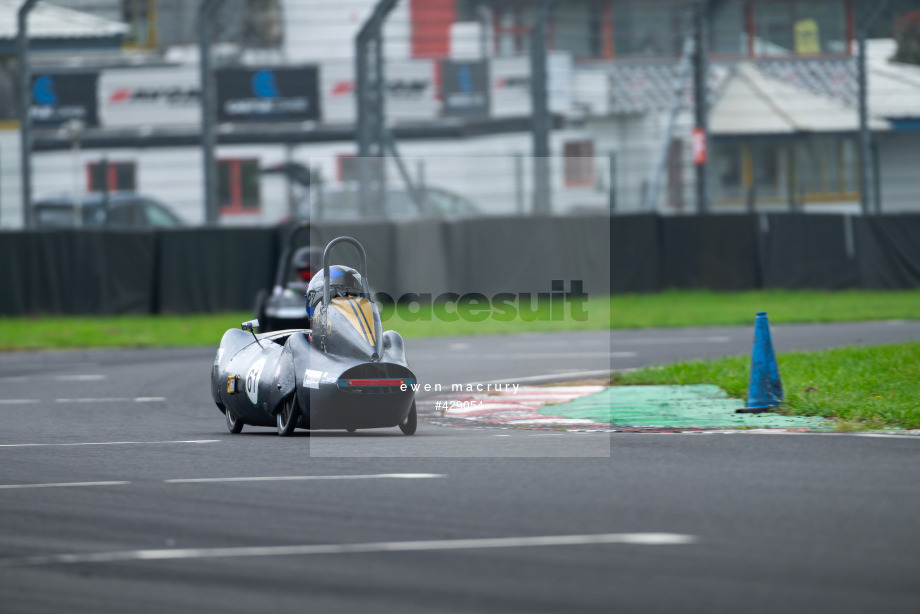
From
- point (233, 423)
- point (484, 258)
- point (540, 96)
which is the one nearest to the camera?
point (233, 423)

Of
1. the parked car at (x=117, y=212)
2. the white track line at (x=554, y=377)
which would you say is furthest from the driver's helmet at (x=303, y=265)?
the parked car at (x=117, y=212)

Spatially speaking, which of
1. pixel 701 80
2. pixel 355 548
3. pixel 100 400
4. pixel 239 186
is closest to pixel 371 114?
pixel 701 80

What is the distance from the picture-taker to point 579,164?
86.0 ft

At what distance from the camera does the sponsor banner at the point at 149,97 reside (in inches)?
Answer: 1112

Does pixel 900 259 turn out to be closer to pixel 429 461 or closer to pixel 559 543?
pixel 429 461

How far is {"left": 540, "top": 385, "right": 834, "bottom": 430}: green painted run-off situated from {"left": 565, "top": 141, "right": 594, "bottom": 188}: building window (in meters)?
13.2

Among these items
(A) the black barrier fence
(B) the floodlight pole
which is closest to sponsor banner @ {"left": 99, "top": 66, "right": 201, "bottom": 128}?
(B) the floodlight pole

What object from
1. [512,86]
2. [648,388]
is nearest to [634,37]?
→ [512,86]

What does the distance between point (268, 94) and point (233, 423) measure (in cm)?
1661

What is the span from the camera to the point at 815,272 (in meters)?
25.5

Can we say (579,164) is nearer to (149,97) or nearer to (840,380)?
(149,97)

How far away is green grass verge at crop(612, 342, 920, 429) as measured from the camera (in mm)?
10000

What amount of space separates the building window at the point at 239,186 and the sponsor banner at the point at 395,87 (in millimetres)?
2911

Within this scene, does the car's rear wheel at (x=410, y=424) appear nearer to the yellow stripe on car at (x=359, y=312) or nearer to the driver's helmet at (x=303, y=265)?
the yellow stripe on car at (x=359, y=312)
